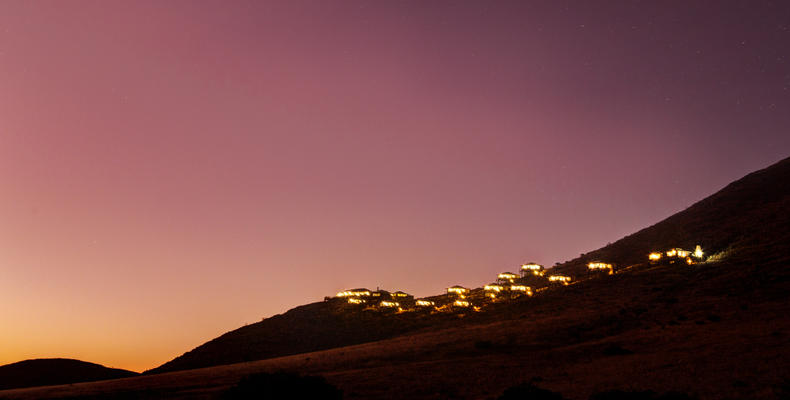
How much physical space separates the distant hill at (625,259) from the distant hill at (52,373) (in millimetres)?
16898

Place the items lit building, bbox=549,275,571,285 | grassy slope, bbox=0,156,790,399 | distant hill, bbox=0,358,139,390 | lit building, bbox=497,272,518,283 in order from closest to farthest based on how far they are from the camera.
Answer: grassy slope, bbox=0,156,790,399 < distant hill, bbox=0,358,139,390 < lit building, bbox=549,275,571,285 < lit building, bbox=497,272,518,283

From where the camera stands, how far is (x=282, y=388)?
19.7m

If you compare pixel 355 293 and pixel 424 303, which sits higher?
pixel 355 293

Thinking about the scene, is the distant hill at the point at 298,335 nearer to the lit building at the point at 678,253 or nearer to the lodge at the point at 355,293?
the lodge at the point at 355,293

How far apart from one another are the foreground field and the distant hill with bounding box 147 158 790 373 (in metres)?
6.80

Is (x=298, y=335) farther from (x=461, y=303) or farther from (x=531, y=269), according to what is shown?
(x=531, y=269)

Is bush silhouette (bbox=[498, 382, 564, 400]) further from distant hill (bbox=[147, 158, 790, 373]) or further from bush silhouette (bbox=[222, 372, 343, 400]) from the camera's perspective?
distant hill (bbox=[147, 158, 790, 373])

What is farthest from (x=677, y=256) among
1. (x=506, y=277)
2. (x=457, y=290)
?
(x=457, y=290)

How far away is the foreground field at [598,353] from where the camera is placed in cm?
2378

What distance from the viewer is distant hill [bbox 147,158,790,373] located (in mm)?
70812

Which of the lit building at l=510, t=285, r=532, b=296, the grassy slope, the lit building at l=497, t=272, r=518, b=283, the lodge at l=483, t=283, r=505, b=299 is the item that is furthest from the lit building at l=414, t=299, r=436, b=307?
the lit building at l=497, t=272, r=518, b=283

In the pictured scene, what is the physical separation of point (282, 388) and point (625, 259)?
9230cm

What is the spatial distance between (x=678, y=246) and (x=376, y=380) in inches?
3020

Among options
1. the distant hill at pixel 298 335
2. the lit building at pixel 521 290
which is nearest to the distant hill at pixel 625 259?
the distant hill at pixel 298 335
